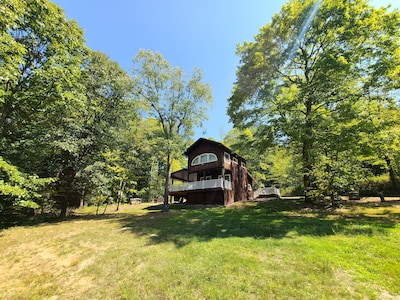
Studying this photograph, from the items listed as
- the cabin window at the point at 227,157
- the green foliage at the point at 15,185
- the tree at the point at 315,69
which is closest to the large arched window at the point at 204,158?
the cabin window at the point at 227,157

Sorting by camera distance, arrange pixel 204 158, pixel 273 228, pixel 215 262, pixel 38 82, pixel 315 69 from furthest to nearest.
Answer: pixel 204 158 < pixel 315 69 < pixel 38 82 < pixel 273 228 < pixel 215 262

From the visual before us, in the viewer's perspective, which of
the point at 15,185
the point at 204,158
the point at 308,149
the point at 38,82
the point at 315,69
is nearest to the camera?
the point at 15,185

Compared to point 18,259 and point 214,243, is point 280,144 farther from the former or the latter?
point 18,259

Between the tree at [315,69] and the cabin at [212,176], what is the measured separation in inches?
208

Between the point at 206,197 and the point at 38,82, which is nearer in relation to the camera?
the point at 38,82

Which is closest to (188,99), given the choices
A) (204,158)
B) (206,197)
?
(204,158)

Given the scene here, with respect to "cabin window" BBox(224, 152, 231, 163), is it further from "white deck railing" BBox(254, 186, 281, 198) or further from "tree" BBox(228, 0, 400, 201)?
"white deck railing" BBox(254, 186, 281, 198)

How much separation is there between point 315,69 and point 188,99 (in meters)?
9.85

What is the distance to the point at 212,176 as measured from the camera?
20031 mm

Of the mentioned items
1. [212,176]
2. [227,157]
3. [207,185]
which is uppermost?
[227,157]

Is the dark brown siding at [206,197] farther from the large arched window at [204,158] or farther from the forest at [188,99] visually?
the forest at [188,99]

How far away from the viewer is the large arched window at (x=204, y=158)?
18656 mm

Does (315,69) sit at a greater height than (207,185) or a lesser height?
greater

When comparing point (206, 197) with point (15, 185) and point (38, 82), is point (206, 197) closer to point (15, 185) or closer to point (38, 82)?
point (15, 185)
